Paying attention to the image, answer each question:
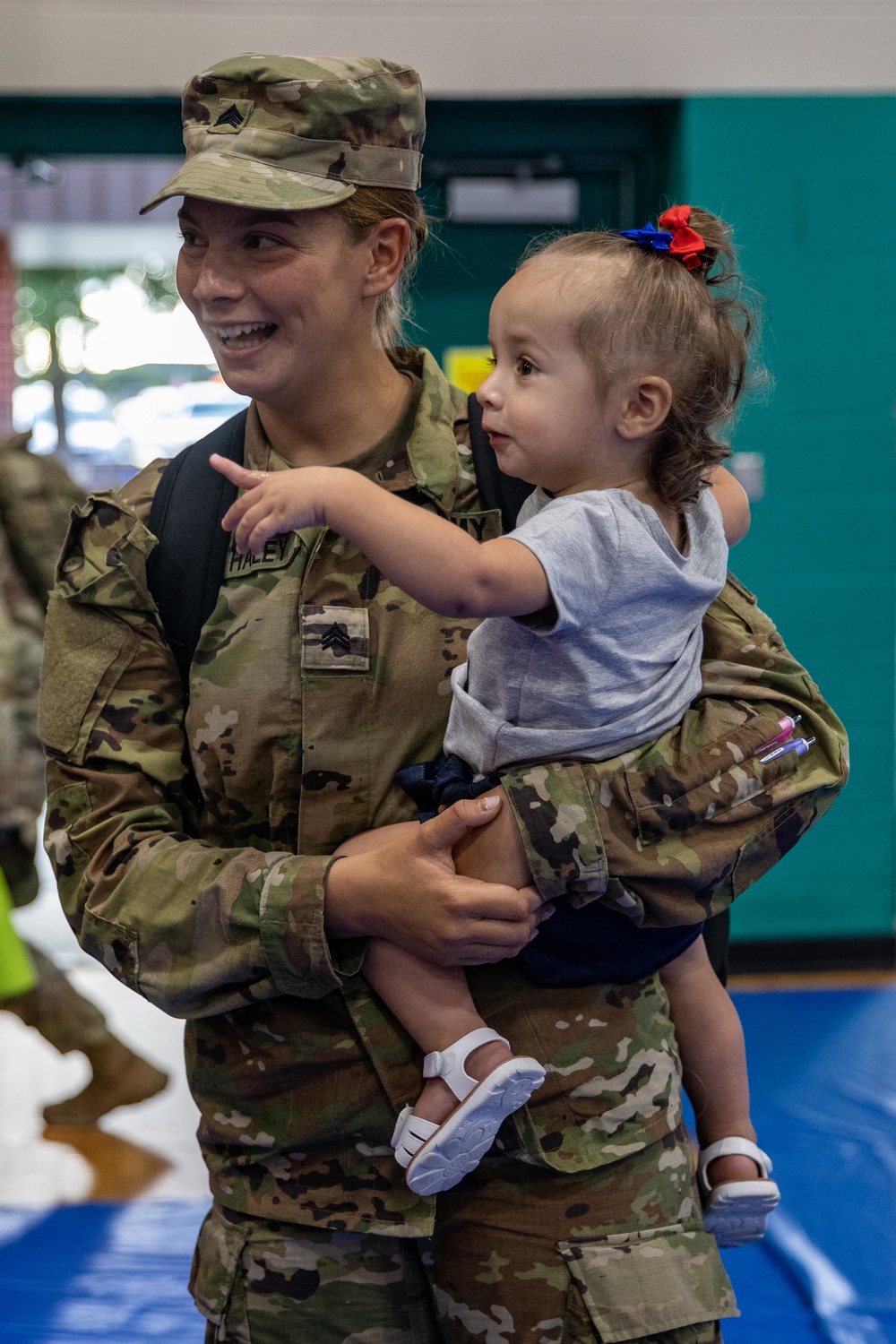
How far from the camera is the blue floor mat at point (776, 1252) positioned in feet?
8.75

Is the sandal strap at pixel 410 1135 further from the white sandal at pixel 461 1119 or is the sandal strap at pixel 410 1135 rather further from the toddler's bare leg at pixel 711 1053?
the toddler's bare leg at pixel 711 1053

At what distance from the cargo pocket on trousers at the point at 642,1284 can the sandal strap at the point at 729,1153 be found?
0.21 meters

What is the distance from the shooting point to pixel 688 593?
50.9 inches

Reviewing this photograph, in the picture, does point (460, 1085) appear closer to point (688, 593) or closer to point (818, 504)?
point (688, 593)

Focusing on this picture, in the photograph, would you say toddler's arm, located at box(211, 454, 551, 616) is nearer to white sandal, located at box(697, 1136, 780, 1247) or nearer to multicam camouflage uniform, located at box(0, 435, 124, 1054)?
white sandal, located at box(697, 1136, 780, 1247)

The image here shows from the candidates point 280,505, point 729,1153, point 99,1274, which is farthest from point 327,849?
point 99,1274

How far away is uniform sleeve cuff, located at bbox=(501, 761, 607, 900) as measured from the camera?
4.01 ft

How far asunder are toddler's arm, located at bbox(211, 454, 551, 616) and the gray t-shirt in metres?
0.06

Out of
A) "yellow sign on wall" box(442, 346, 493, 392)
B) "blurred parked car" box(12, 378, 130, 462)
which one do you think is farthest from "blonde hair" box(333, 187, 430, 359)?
"blurred parked car" box(12, 378, 130, 462)

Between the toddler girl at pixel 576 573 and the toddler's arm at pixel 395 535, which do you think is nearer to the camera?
the toddler's arm at pixel 395 535

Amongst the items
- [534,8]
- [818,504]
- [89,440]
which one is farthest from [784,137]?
[89,440]

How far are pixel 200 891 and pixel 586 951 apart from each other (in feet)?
1.19

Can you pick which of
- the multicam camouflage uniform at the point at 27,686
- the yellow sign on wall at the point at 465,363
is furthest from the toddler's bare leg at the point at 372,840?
the yellow sign on wall at the point at 465,363

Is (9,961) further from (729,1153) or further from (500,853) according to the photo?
(500,853)
